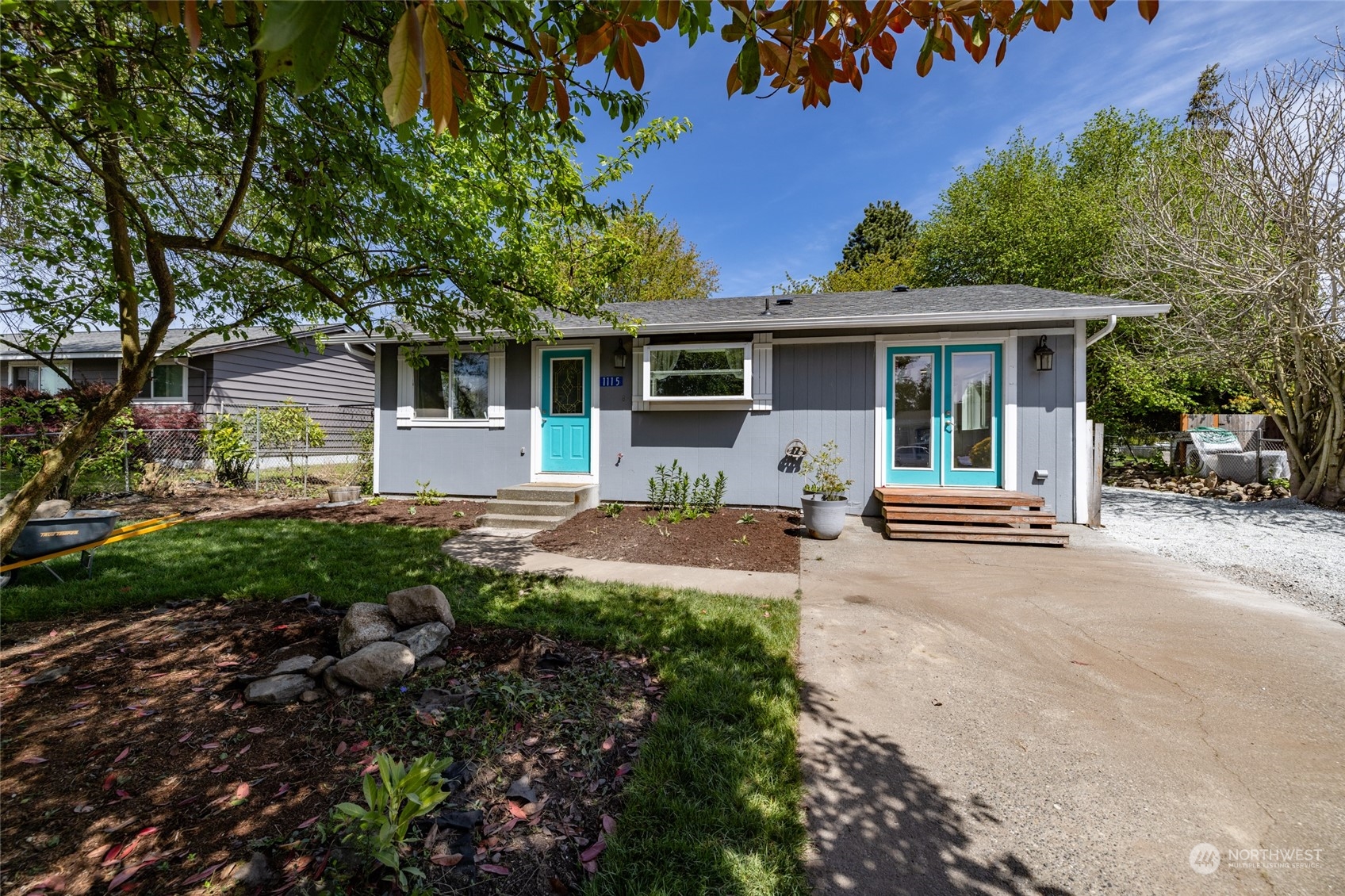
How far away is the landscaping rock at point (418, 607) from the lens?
292 cm

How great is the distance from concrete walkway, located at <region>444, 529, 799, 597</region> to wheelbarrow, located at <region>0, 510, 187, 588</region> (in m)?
2.53

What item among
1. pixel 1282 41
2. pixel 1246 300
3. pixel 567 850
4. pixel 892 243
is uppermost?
pixel 892 243

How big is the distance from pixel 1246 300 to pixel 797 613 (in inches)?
381

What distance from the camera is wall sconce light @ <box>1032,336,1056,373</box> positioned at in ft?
21.6

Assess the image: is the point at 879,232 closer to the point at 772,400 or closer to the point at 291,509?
the point at 772,400

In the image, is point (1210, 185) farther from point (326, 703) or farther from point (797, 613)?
point (326, 703)

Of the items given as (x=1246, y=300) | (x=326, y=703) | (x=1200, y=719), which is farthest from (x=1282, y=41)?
(x=326, y=703)

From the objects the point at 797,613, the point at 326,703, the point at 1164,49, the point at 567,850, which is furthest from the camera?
the point at 1164,49

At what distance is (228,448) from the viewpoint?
9008mm

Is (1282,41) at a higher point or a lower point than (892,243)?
lower

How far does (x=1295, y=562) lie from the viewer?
4992mm

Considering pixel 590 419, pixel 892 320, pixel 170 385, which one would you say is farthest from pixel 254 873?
pixel 170 385

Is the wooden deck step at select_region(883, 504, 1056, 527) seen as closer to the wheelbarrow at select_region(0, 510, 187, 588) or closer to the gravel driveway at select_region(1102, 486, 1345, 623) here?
the gravel driveway at select_region(1102, 486, 1345, 623)

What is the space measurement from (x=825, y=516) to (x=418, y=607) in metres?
4.54
